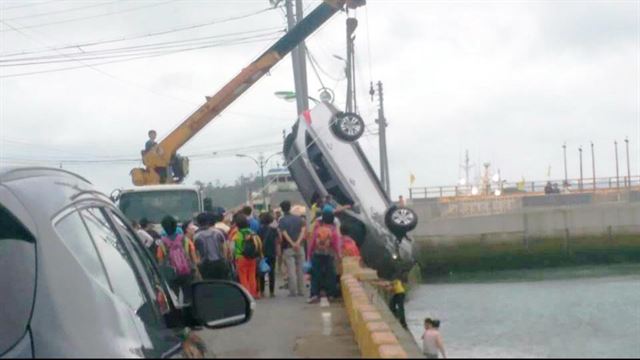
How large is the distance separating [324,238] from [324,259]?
347 mm

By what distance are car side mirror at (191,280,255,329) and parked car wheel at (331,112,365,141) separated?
22326mm

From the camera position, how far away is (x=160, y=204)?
24719 mm

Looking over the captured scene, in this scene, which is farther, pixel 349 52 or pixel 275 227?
pixel 349 52

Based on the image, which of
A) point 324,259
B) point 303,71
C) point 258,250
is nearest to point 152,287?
point 324,259

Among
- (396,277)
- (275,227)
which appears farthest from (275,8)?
(275,227)

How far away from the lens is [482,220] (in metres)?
50.0

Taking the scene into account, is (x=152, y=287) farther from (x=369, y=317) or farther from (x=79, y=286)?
A: (x=369, y=317)

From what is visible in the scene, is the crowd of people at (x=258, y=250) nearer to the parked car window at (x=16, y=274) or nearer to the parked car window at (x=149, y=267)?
the parked car window at (x=149, y=267)

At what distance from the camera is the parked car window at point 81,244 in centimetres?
384

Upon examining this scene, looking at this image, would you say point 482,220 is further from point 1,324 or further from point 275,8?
point 1,324

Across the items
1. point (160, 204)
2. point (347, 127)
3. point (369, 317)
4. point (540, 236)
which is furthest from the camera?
point (540, 236)

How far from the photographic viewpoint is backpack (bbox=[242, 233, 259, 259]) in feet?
66.2

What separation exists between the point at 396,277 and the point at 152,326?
23319mm

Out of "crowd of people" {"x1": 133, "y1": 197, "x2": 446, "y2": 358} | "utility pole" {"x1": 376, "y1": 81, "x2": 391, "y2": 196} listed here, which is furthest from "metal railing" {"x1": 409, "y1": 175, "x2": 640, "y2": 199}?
"crowd of people" {"x1": 133, "y1": 197, "x2": 446, "y2": 358}
